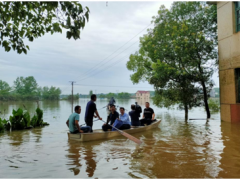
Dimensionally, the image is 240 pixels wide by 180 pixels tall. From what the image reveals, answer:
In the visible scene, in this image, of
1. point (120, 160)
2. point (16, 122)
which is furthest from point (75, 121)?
point (16, 122)

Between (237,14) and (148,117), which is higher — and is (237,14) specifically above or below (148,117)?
above

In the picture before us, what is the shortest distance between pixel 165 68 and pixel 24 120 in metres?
10.4

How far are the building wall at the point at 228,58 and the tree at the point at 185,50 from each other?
212 cm

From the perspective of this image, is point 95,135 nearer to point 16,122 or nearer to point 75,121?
point 75,121

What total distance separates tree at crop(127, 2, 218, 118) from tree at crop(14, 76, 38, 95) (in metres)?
68.8

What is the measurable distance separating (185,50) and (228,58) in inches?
126

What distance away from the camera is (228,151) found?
7.30m

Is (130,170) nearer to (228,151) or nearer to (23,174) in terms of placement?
(23,174)

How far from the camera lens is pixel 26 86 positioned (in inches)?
3088

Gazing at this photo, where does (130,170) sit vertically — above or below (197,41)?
below

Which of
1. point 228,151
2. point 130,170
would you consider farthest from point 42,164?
point 228,151

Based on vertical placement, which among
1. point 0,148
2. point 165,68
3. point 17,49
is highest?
point 165,68

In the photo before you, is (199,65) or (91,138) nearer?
(91,138)

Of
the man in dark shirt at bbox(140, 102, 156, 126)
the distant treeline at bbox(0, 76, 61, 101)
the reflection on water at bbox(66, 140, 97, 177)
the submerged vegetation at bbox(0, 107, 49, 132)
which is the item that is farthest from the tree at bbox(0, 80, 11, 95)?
the reflection on water at bbox(66, 140, 97, 177)
